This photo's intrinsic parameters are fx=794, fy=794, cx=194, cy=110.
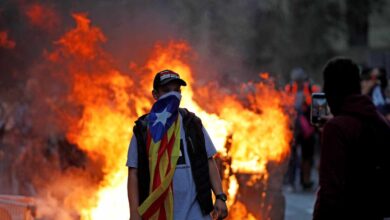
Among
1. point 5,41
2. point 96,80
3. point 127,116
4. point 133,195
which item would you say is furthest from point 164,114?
point 5,41

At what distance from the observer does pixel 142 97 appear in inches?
311

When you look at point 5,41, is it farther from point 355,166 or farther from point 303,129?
point 355,166

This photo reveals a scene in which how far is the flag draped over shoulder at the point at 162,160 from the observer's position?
427 centimetres

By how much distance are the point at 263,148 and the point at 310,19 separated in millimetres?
15394

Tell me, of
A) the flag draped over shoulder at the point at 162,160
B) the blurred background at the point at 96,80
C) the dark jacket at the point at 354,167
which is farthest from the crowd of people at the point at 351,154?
the blurred background at the point at 96,80

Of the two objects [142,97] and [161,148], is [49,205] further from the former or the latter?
[161,148]

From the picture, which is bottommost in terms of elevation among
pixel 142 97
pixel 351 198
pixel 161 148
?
pixel 351 198

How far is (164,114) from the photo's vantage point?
14.5 feet

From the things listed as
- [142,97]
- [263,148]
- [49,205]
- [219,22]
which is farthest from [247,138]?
[219,22]

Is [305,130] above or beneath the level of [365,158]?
above

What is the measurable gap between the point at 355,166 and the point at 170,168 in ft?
3.33

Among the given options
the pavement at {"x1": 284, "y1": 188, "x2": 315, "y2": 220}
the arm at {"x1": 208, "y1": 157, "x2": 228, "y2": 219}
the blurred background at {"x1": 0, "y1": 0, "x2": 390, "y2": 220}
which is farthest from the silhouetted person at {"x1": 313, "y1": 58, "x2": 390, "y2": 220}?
the pavement at {"x1": 284, "y1": 188, "x2": 315, "y2": 220}

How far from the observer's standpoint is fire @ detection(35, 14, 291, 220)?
694 centimetres

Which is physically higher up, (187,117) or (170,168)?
(187,117)
